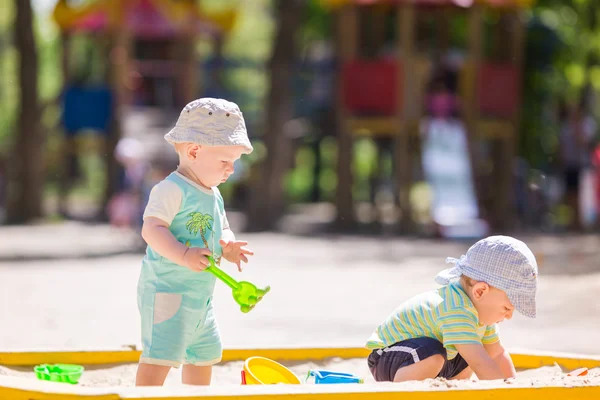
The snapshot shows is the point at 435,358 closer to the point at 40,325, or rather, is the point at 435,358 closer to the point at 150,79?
the point at 40,325

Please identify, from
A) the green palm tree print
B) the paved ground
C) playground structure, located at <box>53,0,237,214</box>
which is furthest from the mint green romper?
playground structure, located at <box>53,0,237,214</box>

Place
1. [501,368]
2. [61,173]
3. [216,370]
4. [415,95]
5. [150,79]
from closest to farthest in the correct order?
[501,368] < [216,370] < [415,95] < [150,79] < [61,173]

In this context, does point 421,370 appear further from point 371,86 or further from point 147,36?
point 147,36

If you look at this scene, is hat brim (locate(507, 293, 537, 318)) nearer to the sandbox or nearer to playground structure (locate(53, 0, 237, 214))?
the sandbox

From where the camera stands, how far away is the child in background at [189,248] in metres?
3.61

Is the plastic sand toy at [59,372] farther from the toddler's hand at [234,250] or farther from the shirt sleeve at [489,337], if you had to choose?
the shirt sleeve at [489,337]

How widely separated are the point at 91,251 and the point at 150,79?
732 cm

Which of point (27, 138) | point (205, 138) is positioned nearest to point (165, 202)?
point (205, 138)

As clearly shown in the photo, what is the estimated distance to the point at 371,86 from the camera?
15.7 m

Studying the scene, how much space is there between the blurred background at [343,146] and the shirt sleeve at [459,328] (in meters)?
3.22

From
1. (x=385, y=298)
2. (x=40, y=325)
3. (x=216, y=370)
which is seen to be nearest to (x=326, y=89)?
(x=385, y=298)

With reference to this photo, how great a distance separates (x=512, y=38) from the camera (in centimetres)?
1705

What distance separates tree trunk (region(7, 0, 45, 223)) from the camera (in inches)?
709

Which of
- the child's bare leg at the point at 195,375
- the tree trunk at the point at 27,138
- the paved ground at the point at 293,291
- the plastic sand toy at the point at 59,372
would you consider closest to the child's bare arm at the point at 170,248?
the child's bare leg at the point at 195,375
